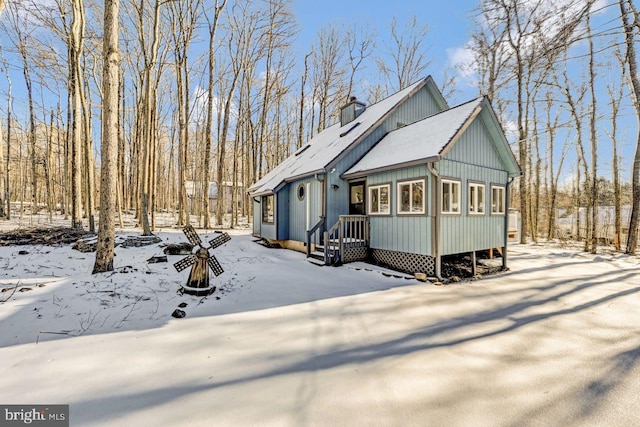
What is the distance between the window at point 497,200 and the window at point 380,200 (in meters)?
3.98

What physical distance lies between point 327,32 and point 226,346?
2415cm

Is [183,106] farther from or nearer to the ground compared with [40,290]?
farther from the ground

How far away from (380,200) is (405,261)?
2068mm

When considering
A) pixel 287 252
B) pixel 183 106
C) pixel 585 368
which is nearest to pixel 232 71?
pixel 183 106

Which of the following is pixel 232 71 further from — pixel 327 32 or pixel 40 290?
pixel 40 290

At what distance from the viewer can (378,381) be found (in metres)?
2.80

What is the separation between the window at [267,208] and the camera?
40.4 ft

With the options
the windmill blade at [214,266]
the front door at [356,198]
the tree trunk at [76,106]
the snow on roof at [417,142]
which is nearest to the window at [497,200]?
the snow on roof at [417,142]

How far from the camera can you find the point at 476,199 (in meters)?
8.70

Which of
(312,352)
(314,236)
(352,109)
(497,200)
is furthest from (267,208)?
(312,352)

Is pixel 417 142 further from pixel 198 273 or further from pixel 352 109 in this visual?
pixel 198 273

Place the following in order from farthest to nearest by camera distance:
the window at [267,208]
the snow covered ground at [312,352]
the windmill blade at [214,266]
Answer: the window at [267,208] → the windmill blade at [214,266] → the snow covered ground at [312,352]

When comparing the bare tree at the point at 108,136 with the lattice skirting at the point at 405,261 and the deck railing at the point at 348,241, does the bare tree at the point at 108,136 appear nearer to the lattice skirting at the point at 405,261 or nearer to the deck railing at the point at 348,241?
the deck railing at the point at 348,241

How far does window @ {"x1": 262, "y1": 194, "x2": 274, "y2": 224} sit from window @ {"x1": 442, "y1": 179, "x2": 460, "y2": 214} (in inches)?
284
